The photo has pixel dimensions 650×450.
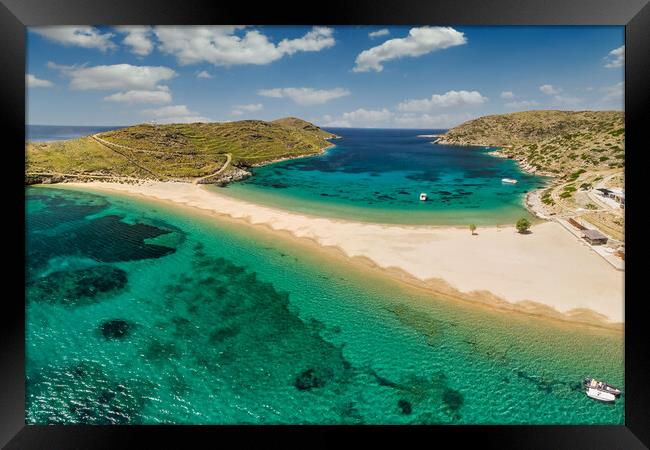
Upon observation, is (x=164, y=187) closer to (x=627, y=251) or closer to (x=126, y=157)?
(x=126, y=157)

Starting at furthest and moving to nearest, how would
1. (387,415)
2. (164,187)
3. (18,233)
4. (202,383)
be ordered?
(164,187), (202,383), (387,415), (18,233)

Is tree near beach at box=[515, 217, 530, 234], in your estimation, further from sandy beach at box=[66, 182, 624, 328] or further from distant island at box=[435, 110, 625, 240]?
distant island at box=[435, 110, 625, 240]

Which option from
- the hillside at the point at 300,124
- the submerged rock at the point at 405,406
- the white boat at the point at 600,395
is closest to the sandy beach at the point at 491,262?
the white boat at the point at 600,395

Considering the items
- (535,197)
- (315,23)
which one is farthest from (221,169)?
(315,23)

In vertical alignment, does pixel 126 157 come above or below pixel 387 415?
above

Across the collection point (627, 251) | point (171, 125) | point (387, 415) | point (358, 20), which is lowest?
point (387, 415)

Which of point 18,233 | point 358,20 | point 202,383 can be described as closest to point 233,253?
point 202,383

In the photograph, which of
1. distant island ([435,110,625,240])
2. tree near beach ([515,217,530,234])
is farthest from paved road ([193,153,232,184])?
distant island ([435,110,625,240])

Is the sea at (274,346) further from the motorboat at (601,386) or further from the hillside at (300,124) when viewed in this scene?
the hillside at (300,124)

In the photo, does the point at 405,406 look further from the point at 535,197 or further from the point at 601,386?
the point at 535,197
